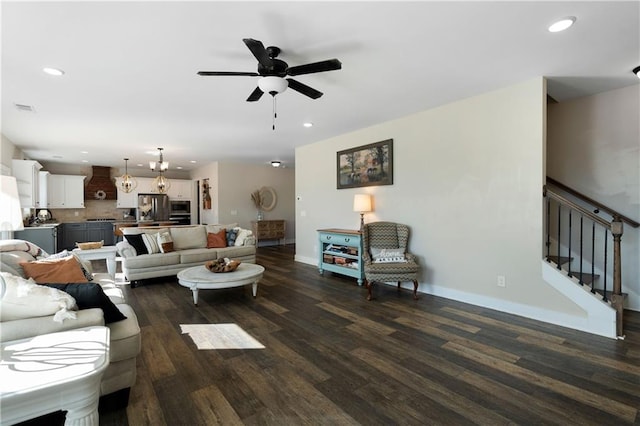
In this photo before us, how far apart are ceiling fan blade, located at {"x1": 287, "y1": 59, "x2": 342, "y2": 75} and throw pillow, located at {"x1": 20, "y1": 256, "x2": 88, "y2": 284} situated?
8.59 ft

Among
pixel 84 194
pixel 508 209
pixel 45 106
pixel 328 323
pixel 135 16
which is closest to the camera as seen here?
pixel 135 16

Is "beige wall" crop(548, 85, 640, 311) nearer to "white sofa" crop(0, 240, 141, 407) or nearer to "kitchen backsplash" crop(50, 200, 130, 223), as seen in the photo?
"white sofa" crop(0, 240, 141, 407)

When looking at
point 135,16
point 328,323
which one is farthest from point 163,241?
point 135,16

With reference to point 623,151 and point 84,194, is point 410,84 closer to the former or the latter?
point 623,151

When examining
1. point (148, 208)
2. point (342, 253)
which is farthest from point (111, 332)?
point (148, 208)

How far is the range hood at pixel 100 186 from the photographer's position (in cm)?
898

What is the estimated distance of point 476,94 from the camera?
3.67 metres

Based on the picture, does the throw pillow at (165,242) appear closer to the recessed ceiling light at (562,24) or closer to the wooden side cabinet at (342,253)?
the wooden side cabinet at (342,253)

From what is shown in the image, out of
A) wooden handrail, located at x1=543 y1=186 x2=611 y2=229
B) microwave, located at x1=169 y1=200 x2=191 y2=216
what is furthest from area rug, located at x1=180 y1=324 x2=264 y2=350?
microwave, located at x1=169 y1=200 x2=191 y2=216

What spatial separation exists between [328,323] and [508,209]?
95.7 inches

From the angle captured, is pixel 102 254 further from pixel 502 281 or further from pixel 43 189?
pixel 502 281

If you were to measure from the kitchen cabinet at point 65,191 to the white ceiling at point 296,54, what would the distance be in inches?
181

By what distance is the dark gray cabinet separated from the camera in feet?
26.8

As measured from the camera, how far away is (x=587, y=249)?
3832 mm
